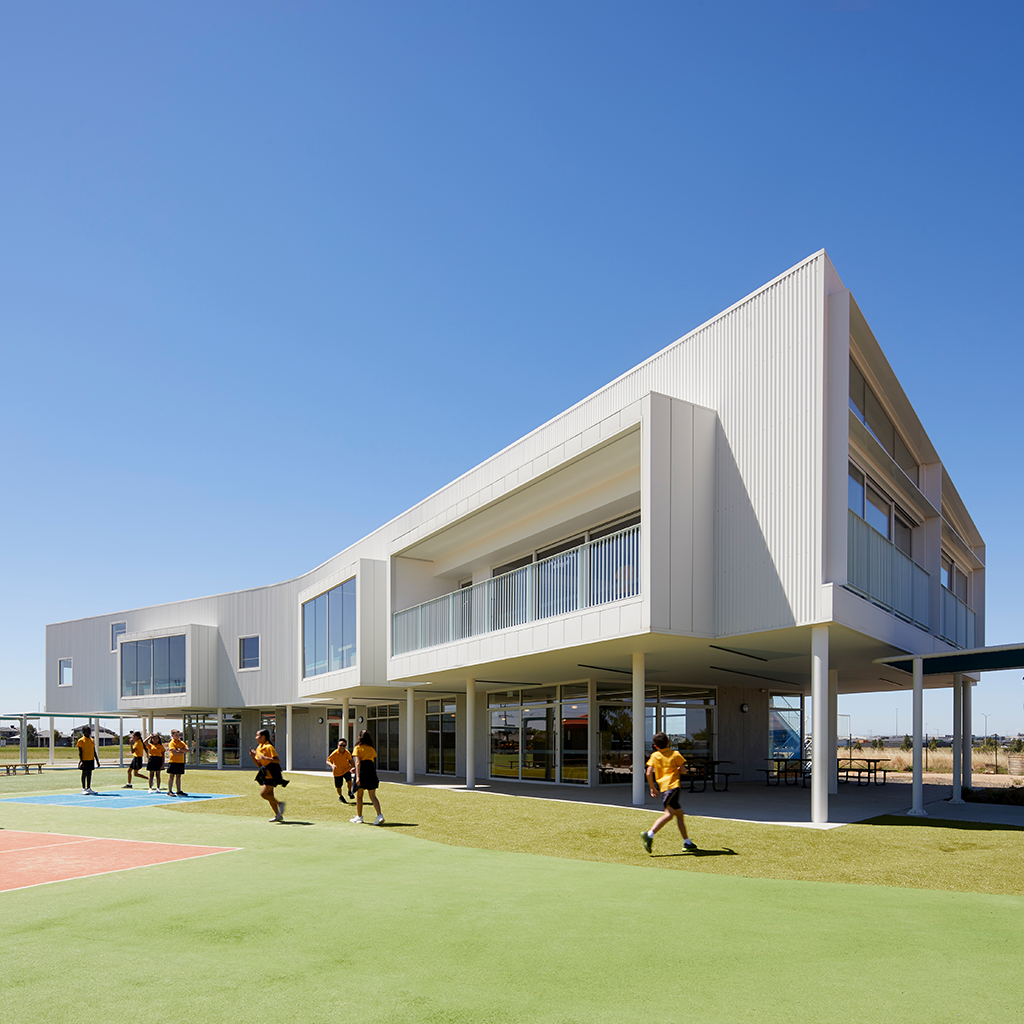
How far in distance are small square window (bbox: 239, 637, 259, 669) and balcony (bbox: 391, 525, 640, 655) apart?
58.5ft

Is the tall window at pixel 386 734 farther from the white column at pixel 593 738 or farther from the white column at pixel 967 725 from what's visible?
the white column at pixel 967 725

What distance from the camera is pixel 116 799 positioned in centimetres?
1983

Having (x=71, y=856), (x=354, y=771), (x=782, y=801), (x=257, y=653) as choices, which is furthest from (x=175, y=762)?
(x=257, y=653)

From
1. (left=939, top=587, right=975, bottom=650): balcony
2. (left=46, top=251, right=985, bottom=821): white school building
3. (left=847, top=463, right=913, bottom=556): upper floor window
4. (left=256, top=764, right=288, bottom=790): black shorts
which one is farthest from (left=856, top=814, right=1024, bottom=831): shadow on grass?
(left=256, top=764, right=288, bottom=790): black shorts

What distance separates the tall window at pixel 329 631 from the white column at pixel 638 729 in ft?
39.9

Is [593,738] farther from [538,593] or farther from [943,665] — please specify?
[943,665]

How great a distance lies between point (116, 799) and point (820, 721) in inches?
599

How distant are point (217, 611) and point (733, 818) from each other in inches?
1255

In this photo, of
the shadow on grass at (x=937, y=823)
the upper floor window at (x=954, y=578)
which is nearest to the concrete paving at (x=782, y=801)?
the shadow on grass at (x=937, y=823)

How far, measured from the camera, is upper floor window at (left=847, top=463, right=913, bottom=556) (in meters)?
15.8

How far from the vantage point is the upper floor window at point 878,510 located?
15.8 m

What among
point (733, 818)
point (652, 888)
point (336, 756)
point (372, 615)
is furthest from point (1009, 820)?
point (372, 615)

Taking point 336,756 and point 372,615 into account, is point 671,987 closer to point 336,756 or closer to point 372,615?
point 336,756

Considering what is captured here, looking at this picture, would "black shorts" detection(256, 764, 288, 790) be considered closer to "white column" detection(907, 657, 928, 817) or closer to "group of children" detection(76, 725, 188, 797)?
"group of children" detection(76, 725, 188, 797)
